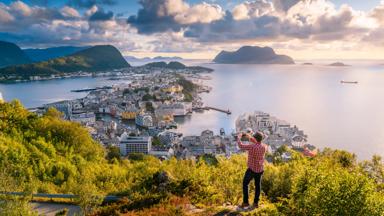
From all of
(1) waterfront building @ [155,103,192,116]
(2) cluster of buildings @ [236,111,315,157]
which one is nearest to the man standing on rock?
(2) cluster of buildings @ [236,111,315,157]

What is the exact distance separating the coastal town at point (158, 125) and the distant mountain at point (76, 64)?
123 feet

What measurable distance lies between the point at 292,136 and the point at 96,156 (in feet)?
52.4

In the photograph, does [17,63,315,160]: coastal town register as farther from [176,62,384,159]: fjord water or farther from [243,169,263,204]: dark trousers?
[243,169,263,204]: dark trousers

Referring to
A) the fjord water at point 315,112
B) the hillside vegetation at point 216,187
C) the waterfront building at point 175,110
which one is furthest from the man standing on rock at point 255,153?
the waterfront building at point 175,110

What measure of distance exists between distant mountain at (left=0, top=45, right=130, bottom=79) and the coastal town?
37.3m

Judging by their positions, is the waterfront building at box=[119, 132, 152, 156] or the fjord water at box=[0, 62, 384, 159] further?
the fjord water at box=[0, 62, 384, 159]

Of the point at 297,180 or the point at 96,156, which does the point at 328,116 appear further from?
the point at 297,180

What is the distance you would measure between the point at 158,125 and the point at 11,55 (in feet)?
415

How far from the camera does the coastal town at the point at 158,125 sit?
23.3 meters

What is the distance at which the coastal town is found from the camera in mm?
23344

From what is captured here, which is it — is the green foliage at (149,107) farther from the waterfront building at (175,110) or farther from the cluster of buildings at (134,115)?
the waterfront building at (175,110)

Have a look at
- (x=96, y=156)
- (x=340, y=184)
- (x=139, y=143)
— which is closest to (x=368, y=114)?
(x=139, y=143)

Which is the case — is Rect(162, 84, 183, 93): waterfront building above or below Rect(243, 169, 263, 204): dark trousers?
below

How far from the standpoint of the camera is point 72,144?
555 inches
